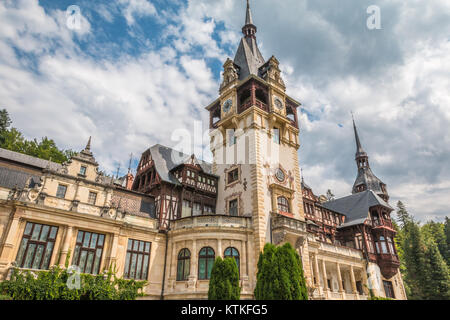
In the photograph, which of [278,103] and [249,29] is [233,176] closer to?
[278,103]

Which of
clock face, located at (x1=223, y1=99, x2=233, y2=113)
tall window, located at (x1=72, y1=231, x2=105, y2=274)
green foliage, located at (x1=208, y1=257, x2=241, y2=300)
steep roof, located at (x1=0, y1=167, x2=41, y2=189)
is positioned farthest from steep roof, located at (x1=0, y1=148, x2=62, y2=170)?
clock face, located at (x1=223, y1=99, x2=233, y2=113)

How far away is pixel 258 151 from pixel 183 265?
1286 cm

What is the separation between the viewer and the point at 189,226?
26469 mm

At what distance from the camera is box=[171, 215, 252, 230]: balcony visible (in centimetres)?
2614

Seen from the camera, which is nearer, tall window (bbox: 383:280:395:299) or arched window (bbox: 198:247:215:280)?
arched window (bbox: 198:247:215:280)

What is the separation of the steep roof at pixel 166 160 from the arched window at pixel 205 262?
764 centimetres

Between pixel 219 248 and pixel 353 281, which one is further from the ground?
pixel 219 248

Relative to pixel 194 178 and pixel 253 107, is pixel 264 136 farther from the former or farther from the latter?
pixel 194 178

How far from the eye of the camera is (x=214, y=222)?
85.9ft

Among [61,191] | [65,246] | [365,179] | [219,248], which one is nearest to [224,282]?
[219,248]

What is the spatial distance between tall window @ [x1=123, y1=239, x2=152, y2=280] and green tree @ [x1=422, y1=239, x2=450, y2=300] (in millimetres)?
38243

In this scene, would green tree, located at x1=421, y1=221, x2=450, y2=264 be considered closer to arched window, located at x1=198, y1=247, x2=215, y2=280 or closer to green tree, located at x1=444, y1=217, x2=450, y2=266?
green tree, located at x1=444, y1=217, x2=450, y2=266
